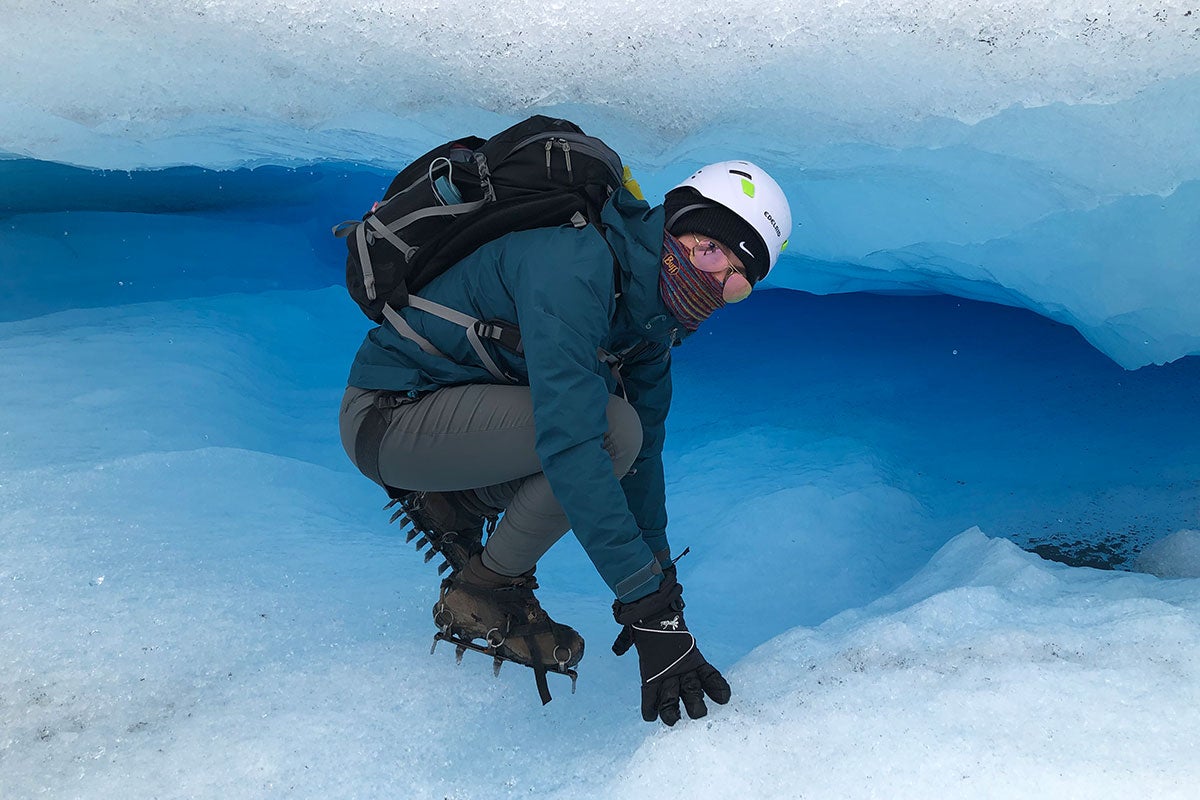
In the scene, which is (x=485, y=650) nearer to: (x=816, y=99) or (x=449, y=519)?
(x=449, y=519)

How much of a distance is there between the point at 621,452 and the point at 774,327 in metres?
2.82

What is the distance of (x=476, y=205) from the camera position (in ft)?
5.79

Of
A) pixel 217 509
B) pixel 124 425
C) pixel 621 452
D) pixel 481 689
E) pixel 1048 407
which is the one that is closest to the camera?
pixel 621 452

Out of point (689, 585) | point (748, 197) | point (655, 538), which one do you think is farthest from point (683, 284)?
point (689, 585)

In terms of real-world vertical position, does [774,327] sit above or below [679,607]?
above

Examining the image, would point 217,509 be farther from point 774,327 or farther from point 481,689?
point 774,327

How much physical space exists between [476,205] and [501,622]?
31.3 inches

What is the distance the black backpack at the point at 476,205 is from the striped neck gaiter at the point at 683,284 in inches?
6.1

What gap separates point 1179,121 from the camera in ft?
7.36

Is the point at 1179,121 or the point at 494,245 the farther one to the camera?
the point at 1179,121

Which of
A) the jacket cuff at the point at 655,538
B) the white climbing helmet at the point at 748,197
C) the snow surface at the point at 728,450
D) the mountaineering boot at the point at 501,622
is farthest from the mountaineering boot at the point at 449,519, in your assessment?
the white climbing helmet at the point at 748,197

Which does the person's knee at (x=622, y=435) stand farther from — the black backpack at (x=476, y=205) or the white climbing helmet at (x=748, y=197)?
the white climbing helmet at (x=748, y=197)

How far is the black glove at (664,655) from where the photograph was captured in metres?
1.62

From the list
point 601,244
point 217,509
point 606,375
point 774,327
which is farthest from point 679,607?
point 774,327
